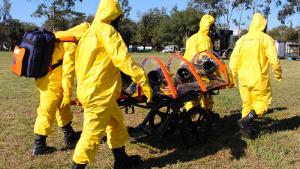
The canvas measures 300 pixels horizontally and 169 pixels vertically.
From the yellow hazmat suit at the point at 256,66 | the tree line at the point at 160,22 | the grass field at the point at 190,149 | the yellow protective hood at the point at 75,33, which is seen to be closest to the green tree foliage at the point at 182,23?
the tree line at the point at 160,22

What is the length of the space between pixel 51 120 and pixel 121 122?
4.51 ft

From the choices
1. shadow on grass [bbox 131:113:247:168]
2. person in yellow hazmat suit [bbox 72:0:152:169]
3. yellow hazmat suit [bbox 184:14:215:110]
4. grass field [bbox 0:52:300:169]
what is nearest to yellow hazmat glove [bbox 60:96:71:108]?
grass field [bbox 0:52:300:169]

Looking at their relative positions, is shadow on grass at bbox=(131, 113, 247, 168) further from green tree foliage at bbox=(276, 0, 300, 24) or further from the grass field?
green tree foliage at bbox=(276, 0, 300, 24)

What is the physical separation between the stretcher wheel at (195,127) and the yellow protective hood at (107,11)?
1.98 meters

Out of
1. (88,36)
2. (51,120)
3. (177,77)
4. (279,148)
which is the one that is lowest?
(279,148)

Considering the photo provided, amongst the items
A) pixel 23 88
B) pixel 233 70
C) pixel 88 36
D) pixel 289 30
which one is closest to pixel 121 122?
pixel 88 36

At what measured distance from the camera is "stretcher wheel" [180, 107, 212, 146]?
642 cm

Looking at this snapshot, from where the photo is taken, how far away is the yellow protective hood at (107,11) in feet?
16.3

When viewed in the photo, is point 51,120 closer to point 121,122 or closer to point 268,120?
point 121,122

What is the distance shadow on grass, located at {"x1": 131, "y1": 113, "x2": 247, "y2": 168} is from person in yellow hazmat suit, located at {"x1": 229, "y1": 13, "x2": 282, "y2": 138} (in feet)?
1.11

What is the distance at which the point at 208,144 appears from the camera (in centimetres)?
675

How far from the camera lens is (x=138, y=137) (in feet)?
23.3

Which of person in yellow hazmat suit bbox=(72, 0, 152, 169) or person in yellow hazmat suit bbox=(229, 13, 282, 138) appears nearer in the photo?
person in yellow hazmat suit bbox=(72, 0, 152, 169)

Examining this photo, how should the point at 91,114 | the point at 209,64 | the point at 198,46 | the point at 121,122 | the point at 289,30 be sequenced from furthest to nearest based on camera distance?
the point at 289,30, the point at 198,46, the point at 209,64, the point at 121,122, the point at 91,114
